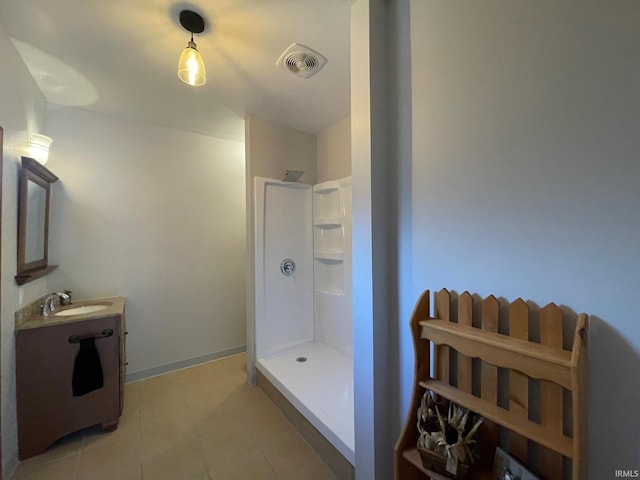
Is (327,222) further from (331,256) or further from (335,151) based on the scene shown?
(335,151)

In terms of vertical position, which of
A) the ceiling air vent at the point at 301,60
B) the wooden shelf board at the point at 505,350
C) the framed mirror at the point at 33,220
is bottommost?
the wooden shelf board at the point at 505,350

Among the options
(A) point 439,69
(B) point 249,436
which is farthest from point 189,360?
(A) point 439,69

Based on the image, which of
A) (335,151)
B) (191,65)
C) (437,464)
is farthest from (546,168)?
(335,151)

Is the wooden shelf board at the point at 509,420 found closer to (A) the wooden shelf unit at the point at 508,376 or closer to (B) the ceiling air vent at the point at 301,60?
(A) the wooden shelf unit at the point at 508,376

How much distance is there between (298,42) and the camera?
1.48 m

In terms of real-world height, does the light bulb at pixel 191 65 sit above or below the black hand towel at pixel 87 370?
above

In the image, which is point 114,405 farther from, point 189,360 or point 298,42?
point 298,42

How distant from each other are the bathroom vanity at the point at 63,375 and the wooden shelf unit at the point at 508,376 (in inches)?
76.6

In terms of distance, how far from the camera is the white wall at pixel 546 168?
2.12 ft

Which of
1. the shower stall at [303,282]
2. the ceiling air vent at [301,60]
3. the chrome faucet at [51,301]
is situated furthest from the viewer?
the shower stall at [303,282]

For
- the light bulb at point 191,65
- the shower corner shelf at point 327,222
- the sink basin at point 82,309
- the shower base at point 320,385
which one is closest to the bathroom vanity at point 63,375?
the sink basin at point 82,309

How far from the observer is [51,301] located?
1958mm

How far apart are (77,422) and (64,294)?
38.4 inches

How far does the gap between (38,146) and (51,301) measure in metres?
1.14
